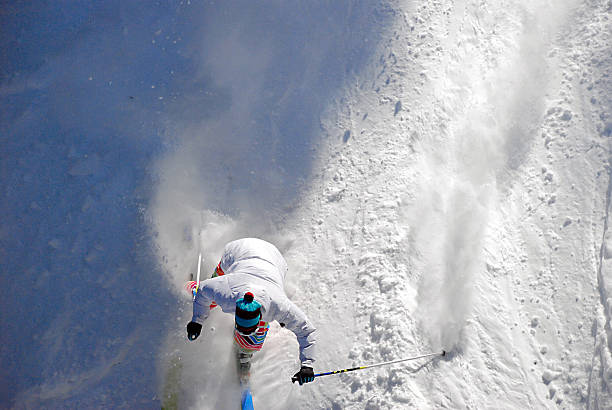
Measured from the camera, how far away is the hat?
389 centimetres

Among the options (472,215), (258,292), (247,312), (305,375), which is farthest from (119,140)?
(472,215)

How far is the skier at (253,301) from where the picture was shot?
4031mm

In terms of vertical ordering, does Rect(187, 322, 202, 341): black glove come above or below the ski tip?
above

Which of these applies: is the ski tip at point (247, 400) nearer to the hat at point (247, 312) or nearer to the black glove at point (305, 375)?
the black glove at point (305, 375)

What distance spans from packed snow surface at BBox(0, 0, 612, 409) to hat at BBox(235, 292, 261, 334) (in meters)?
1.47

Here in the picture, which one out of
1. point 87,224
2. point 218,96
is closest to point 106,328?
point 87,224

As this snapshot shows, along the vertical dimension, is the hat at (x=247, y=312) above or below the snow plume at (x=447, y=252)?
below

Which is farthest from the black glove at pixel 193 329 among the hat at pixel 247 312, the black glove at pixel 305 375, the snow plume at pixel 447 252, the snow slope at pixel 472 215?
the snow plume at pixel 447 252

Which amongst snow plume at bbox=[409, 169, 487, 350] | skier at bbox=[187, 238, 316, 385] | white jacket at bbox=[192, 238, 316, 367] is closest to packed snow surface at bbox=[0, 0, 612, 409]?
snow plume at bbox=[409, 169, 487, 350]

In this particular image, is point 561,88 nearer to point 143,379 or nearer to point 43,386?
point 143,379

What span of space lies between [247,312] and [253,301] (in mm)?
125

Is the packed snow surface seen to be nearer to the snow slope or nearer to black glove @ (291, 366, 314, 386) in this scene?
the snow slope

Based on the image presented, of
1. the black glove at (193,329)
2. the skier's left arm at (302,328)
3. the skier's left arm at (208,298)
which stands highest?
the skier's left arm at (208,298)

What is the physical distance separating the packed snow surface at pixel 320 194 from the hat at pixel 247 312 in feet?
4.82
